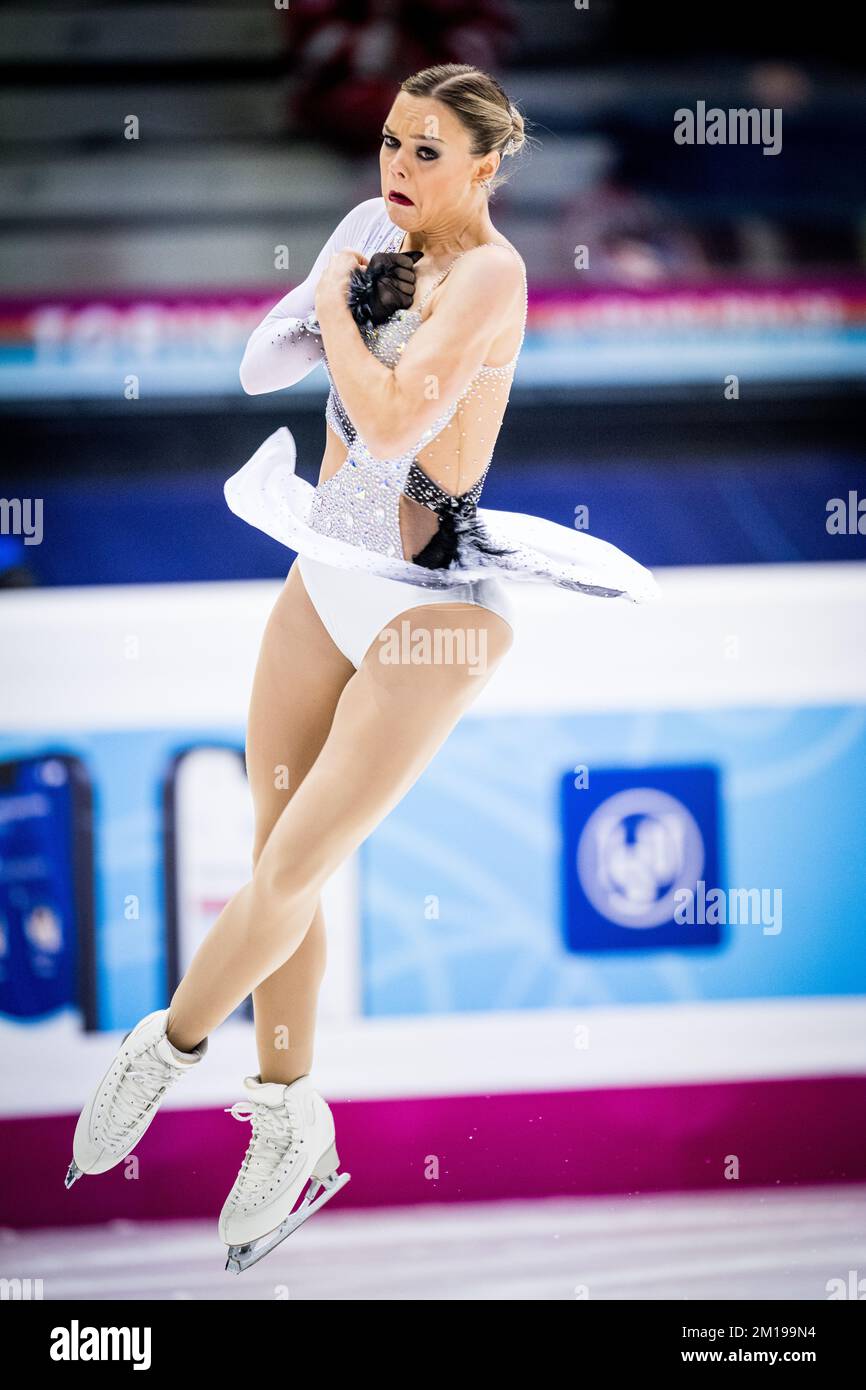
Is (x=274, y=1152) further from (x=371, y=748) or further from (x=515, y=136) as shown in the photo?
(x=515, y=136)

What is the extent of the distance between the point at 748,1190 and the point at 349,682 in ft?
5.14

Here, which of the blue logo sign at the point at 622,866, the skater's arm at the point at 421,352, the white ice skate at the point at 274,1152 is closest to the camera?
the skater's arm at the point at 421,352

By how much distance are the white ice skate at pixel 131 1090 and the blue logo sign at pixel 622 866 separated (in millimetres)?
1046

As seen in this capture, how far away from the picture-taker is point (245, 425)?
10.6 feet

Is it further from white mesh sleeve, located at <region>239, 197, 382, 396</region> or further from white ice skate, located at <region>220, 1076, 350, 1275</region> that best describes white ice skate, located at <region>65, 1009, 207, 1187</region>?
white mesh sleeve, located at <region>239, 197, 382, 396</region>

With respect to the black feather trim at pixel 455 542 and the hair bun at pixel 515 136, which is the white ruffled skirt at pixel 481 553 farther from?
the hair bun at pixel 515 136

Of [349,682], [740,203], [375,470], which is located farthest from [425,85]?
[740,203]

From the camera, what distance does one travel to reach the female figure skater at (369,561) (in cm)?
220

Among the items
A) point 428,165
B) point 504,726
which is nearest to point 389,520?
point 428,165

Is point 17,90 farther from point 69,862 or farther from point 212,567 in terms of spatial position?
point 69,862

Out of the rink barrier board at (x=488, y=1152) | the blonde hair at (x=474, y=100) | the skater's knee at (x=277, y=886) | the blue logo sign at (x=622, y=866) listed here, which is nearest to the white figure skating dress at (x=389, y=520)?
the blonde hair at (x=474, y=100)

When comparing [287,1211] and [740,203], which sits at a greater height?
[740,203]

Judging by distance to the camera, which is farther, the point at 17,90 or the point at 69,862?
the point at 17,90
